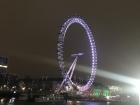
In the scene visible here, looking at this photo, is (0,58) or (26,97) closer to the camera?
(26,97)

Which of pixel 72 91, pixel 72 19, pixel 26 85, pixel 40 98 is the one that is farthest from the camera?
pixel 26 85

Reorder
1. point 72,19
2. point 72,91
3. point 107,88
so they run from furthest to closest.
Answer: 1. point 107,88
2. point 72,91
3. point 72,19

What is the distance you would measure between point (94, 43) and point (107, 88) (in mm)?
115280

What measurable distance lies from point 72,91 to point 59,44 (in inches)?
1642

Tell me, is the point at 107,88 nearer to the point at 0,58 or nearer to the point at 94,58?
the point at 0,58

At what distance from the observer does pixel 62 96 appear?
93.1 meters

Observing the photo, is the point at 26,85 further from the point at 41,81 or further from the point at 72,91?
the point at 72,91

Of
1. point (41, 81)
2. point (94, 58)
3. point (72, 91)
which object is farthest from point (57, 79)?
point (94, 58)

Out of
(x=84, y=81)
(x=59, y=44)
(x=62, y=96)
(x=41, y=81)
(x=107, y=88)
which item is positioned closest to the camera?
(x=59, y=44)

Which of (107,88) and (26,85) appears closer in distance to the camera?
(26,85)

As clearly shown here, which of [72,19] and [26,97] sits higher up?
[72,19]

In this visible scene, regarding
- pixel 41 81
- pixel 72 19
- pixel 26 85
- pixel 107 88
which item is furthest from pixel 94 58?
pixel 107 88

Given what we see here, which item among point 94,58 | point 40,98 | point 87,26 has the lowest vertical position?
point 40,98

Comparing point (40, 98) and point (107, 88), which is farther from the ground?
point (107, 88)
